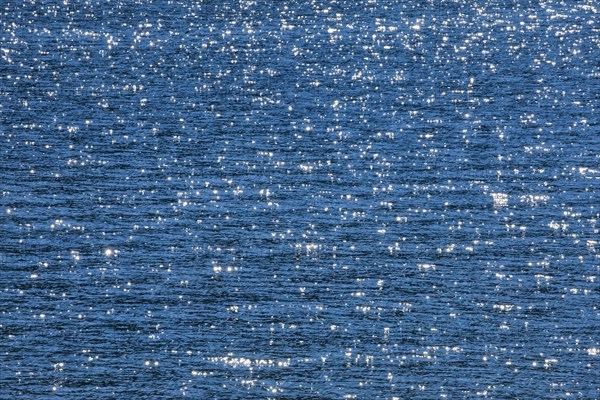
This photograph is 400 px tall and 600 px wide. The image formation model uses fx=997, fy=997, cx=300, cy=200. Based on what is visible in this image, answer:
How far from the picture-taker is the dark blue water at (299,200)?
1536mm

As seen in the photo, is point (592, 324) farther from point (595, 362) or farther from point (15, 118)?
point (15, 118)

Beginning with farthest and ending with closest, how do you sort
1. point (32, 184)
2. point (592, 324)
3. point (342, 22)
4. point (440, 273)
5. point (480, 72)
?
point (342, 22) < point (480, 72) < point (32, 184) < point (440, 273) < point (592, 324)

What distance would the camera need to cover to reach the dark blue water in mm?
1536

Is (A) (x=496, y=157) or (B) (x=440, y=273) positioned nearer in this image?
(B) (x=440, y=273)

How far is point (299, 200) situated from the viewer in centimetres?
190

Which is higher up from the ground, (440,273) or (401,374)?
(440,273)

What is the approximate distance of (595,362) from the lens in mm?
1532

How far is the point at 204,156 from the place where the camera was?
201cm

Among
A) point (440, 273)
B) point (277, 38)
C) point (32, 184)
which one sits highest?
point (277, 38)

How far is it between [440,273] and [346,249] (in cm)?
17

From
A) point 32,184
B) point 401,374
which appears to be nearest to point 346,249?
point 401,374

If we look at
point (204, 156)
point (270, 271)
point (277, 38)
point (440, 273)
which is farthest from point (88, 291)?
point (277, 38)

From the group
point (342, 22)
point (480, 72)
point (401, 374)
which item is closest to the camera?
point (401, 374)

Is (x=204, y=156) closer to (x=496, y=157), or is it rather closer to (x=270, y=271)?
(x=270, y=271)
